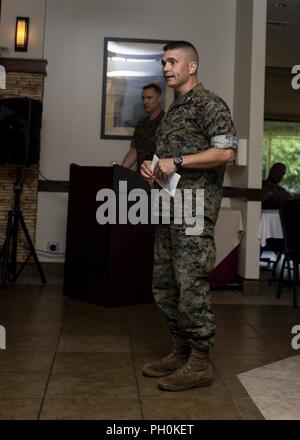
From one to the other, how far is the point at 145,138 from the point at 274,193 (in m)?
2.25

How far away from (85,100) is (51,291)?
2046 millimetres

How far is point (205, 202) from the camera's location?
2.49 m

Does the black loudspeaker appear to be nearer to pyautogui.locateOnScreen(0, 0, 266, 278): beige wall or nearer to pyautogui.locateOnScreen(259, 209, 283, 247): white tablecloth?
pyautogui.locateOnScreen(0, 0, 266, 278): beige wall

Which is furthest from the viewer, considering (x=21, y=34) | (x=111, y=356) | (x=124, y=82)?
(x=124, y=82)

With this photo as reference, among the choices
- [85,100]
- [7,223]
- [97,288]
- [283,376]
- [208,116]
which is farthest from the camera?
[85,100]

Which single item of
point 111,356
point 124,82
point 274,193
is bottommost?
point 111,356

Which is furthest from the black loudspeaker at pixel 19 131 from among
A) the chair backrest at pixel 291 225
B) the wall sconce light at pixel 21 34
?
the chair backrest at pixel 291 225

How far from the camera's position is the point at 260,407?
7.46ft

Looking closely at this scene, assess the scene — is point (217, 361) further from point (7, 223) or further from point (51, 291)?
point (7, 223)

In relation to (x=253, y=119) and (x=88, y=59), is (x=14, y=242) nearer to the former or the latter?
(x=88, y=59)

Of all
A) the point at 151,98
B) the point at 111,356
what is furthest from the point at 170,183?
the point at 151,98

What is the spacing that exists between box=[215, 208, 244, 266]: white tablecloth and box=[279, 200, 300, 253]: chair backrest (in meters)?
0.48
